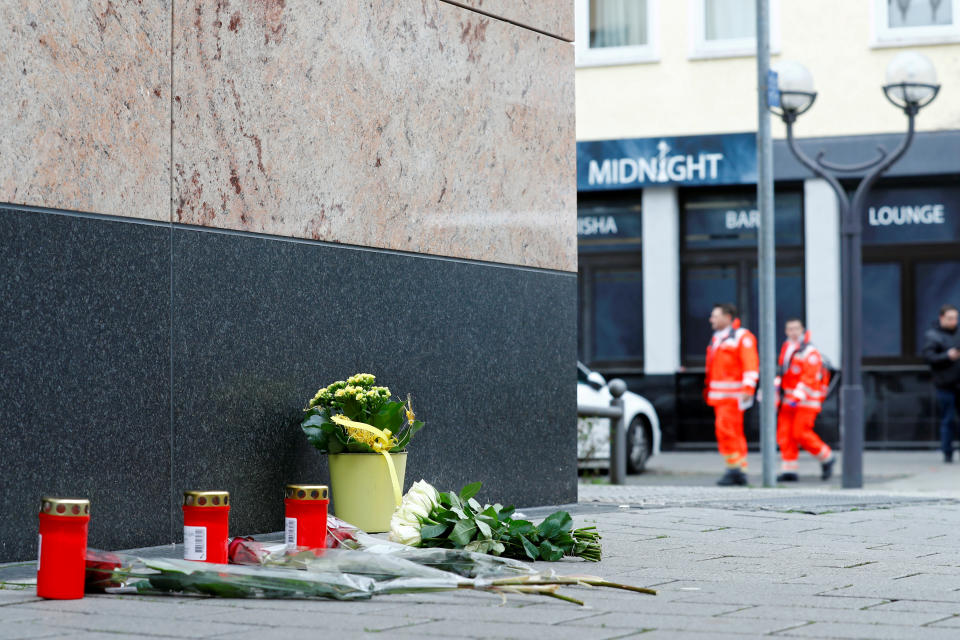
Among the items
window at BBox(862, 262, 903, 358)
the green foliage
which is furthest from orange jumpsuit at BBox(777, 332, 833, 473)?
the green foliage

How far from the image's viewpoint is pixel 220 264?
23.0 feet

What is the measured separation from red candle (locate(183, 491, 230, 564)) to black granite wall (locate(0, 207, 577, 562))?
0.79m

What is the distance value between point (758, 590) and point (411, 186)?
133 inches

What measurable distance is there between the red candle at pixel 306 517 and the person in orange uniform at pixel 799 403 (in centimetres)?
903

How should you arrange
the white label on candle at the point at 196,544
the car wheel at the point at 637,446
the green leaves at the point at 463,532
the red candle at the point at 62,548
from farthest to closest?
the car wheel at the point at 637,446
the green leaves at the point at 463,532
the white label on candle at the point at 196,544
the red candle at the point at 62,548

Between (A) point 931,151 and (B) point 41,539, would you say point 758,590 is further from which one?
(A) point 931,151

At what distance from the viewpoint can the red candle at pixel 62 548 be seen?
5.11 metres

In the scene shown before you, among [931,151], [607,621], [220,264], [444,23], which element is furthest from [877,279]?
[607,621]

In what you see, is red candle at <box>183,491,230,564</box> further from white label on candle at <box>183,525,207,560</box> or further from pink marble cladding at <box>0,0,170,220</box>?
pink marble cladding at <box>0,0,170,220</box>

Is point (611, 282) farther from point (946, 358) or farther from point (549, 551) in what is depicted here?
point (549, 551)

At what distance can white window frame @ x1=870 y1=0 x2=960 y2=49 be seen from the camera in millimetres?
19234

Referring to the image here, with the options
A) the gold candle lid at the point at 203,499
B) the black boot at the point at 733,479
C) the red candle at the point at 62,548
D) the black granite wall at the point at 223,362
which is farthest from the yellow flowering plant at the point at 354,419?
the black boot at the point at 733,479

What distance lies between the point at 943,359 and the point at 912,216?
246 cm

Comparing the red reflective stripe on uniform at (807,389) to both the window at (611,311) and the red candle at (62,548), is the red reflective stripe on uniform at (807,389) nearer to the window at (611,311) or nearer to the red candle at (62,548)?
the window at (611,311)
